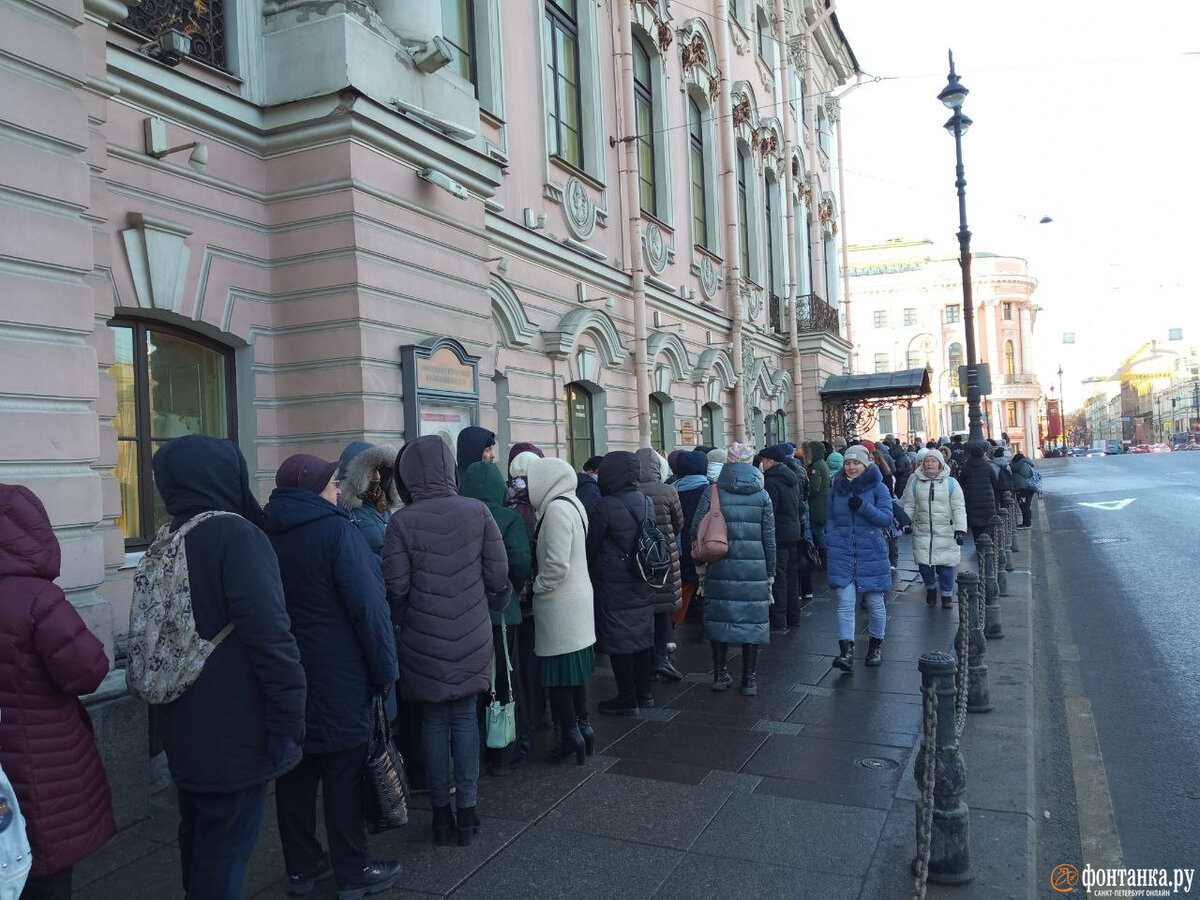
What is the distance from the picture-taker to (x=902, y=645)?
8125 mm

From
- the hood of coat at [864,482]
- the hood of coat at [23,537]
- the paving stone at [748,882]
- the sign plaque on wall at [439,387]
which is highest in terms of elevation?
the sign plaque on wall at [439,387]

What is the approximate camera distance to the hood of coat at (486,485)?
4.90 metres

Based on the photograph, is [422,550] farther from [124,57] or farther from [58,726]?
[124,57]

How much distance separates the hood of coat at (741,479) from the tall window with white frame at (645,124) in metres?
8.37

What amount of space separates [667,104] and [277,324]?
33.8ft

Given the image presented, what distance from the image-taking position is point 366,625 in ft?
11.9

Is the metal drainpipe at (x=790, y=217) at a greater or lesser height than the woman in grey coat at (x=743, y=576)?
greater

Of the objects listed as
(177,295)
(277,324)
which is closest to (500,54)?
(277,324)

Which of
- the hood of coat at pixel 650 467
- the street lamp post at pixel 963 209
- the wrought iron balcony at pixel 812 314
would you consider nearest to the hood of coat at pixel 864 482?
the hood of coat at pixel 650 467

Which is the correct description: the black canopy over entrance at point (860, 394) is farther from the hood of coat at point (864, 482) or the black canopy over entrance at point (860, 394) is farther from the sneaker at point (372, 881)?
the sneaker at point (372, 881)

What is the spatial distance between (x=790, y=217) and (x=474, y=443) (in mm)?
18720

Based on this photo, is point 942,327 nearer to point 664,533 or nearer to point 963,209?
point 963,209

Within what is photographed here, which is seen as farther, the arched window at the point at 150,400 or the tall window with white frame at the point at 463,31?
the tall window with white frame at the point at 463,31

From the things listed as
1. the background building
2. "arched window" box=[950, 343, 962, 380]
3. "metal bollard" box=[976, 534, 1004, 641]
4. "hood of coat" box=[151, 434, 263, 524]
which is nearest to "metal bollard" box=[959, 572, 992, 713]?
"metal bollard" box=[976, 534, 1004, 641]
